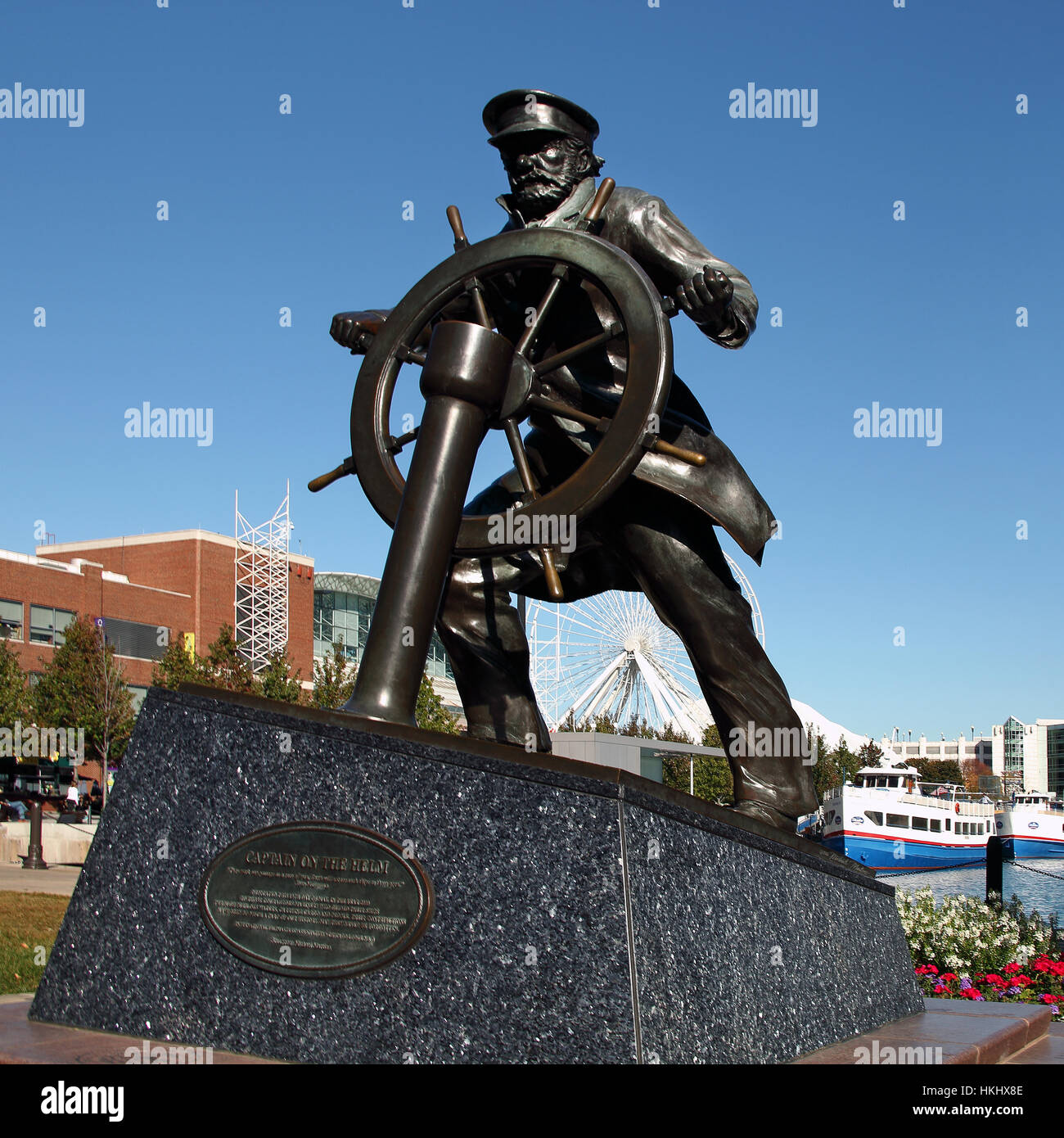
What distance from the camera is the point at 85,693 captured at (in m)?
36.4

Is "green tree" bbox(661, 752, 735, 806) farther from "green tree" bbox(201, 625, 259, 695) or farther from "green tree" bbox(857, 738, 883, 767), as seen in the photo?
"green tree" bbox(201, 625, 259, 695)

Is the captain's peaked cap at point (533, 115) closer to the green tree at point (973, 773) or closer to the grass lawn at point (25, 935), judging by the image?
the grass lawn at point (25, 935)

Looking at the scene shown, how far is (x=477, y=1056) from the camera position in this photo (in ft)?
10.7

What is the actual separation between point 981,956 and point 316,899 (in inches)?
223

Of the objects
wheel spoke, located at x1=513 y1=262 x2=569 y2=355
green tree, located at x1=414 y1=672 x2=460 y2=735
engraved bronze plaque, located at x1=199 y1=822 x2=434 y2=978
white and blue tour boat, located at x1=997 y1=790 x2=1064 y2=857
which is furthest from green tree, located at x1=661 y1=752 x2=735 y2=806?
engraved bronze plaque, located at x1=199 y1=822 x2=434 y2=978

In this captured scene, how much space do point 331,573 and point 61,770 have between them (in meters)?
28.5

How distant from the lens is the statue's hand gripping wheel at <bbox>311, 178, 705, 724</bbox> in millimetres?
3932

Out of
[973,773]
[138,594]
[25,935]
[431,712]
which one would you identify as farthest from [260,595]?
[973,773]

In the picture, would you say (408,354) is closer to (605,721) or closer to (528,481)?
(528,481)

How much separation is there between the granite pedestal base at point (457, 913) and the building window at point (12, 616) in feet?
144

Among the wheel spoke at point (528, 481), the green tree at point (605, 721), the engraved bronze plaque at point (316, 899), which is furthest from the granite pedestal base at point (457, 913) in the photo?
the green tree at point (605, 721)

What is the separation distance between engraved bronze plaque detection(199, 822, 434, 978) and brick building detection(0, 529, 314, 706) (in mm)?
40678
